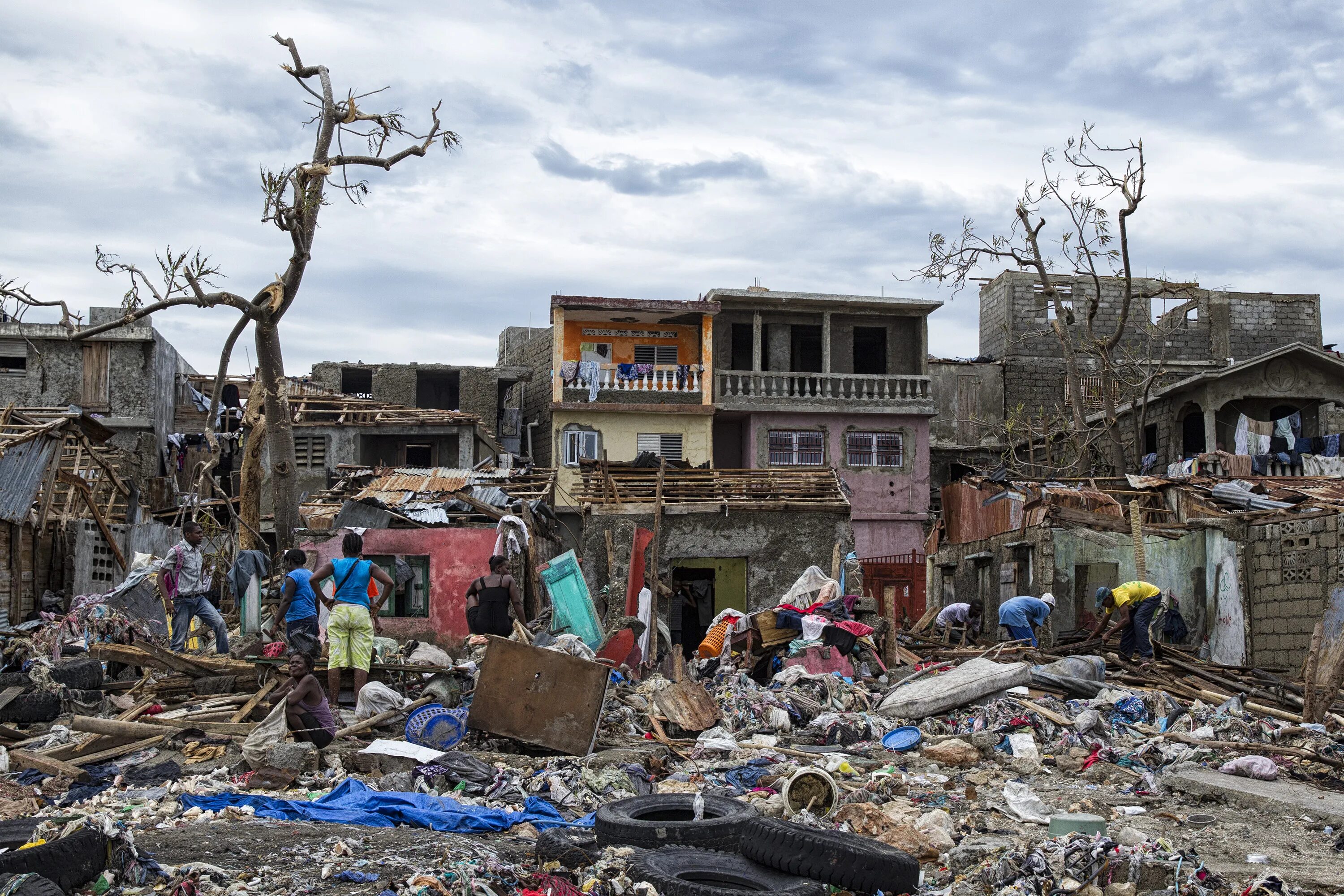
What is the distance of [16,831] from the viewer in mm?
6066

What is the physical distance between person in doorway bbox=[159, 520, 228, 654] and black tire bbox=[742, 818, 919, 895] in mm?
8310

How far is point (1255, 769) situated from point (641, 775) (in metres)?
4.91

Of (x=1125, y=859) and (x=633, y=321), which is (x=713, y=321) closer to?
(x=633, y=321)

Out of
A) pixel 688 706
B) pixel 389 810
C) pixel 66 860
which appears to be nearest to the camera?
pixel 66 860

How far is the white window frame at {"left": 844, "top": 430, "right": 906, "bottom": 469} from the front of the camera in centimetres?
3238

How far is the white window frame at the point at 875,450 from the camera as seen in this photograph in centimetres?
3238

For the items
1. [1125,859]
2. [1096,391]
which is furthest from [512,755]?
[1096,391]

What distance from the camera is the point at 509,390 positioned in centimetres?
3434

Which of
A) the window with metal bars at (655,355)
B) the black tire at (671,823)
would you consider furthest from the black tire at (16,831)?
the window with metal bars at (655,355)

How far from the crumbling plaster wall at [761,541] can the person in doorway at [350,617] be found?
27.4 feet

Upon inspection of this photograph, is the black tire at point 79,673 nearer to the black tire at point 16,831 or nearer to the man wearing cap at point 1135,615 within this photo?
the black tire at point 16,831

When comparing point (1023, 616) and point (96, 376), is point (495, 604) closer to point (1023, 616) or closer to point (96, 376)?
point (1023, 616)

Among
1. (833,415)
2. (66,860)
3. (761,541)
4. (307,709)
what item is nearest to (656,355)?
(833,415)

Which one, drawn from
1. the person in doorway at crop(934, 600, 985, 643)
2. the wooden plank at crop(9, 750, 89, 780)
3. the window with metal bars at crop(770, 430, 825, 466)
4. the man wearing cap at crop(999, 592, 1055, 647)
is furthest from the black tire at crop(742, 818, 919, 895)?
the window with metal bars at crop(770, 430, 825, 466)
